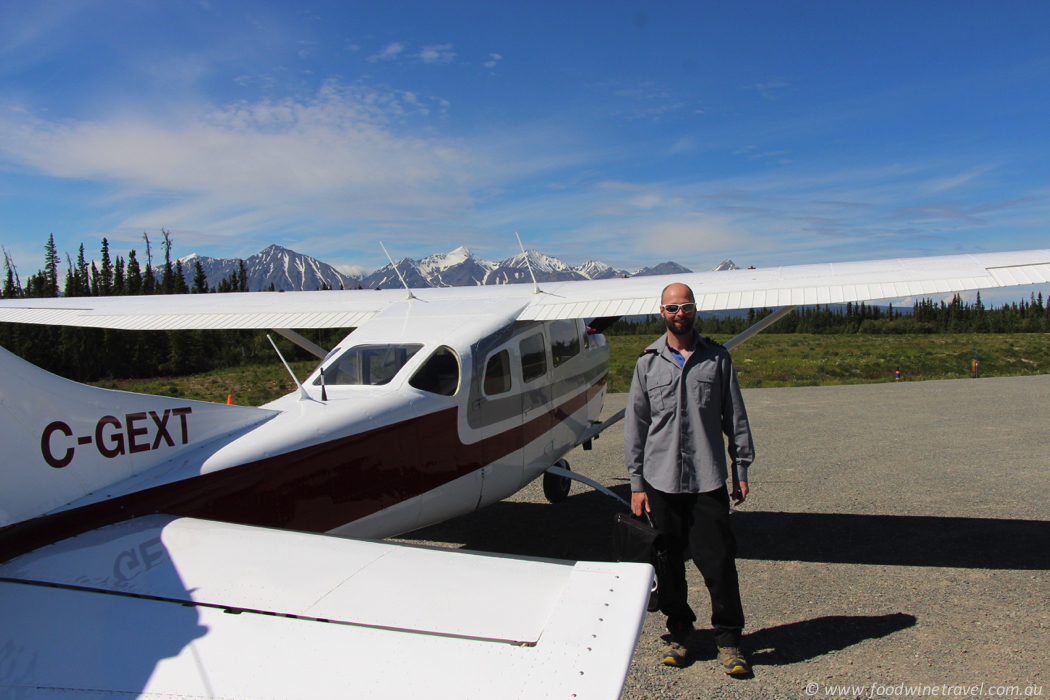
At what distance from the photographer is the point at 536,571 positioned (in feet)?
6.20

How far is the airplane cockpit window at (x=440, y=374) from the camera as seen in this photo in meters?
4.25

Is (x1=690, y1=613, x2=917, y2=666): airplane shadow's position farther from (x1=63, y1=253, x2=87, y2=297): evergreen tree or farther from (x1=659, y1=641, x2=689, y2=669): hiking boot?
(x1=63, y1=253, x2=87, y2=297): evergreen tree

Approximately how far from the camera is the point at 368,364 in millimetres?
4406

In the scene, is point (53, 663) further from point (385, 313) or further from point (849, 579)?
point (849, 579)

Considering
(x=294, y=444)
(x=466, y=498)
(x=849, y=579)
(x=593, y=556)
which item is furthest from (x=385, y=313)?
(x=849, y=579)

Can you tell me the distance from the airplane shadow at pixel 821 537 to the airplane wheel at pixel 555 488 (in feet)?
0.64

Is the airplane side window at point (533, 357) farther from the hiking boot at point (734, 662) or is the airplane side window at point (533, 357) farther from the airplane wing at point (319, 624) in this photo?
the airplane wing at point (319, 624)

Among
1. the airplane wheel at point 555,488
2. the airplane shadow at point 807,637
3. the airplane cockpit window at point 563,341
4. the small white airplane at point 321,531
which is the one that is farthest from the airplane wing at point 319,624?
the airplane wheel at point 555,488

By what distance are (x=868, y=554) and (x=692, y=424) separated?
115 inches

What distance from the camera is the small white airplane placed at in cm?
158

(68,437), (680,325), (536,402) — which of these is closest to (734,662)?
(680,325)

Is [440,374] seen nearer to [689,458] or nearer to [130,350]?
[689,458]

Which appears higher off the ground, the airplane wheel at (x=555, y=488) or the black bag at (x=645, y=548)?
the black bag at (x=645, y=548)

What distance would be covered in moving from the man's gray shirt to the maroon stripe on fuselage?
56.3 inches
